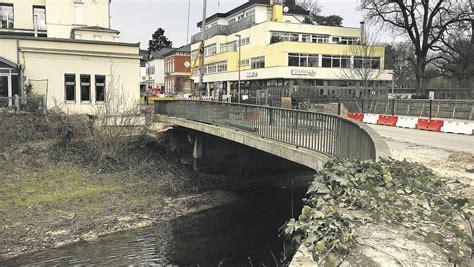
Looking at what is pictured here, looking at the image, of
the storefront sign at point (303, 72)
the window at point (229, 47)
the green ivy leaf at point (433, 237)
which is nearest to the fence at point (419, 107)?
the green ivy leaf at point (433, 237)

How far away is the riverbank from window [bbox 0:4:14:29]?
71.2ft

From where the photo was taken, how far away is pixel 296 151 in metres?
11.5

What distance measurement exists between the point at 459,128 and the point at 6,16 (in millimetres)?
40063

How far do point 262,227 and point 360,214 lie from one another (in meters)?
13.0

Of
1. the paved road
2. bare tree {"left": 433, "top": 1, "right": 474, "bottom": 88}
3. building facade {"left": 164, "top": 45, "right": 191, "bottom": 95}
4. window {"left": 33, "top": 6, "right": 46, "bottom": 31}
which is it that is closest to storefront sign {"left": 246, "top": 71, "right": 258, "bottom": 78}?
bare tree {"left": 433, "top": 1, "right": 474, "bottom": 88}

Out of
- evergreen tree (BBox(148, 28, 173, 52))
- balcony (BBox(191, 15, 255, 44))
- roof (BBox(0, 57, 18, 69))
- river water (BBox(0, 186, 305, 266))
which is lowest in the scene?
river water (BBox(0, 186, 305, 266))

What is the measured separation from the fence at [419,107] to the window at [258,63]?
28432 millimetres

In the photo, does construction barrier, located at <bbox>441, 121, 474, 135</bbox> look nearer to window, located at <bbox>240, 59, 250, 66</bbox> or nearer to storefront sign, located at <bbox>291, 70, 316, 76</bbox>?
storefront sign, located at <bbox>291, 70, 316, 76</bbox>

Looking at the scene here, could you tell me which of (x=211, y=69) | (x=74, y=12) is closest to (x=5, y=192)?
(x=74, y=12)

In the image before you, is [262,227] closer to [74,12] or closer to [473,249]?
[473,249]

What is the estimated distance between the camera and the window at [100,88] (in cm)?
3105

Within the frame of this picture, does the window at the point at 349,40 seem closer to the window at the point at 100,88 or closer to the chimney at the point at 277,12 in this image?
the chimney at the point at 277,12

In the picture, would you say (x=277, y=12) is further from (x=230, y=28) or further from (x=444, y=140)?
(x=444, y=140)

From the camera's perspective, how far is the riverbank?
1694cm
